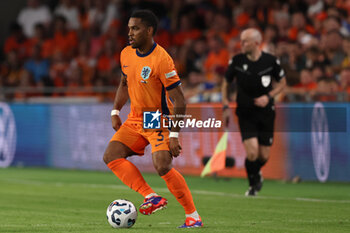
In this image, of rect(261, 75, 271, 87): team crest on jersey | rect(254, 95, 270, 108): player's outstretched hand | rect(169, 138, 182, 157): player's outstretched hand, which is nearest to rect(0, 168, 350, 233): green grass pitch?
rect(169, 138, 182, 157): player's outstretched hand

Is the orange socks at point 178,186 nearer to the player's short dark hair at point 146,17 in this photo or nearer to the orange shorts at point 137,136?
the orange shorts at point 137,136

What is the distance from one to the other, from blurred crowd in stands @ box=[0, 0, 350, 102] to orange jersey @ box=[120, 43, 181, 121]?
6.90m

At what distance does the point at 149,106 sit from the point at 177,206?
2842 mm

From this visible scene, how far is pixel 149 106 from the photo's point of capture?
27.2ft

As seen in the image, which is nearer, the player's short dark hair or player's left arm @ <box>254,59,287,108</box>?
the player's short dark hair

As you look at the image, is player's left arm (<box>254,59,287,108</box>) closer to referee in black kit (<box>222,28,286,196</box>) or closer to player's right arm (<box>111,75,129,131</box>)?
referee in black kit (<box>222,28,286,196</box>)

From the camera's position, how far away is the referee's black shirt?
12195 millimetres

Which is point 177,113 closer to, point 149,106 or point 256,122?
point 149,106

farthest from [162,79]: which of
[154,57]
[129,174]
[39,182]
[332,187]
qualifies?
[39,182]

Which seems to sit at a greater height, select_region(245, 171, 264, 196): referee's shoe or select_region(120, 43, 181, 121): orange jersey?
select_region(120, 43, 181, 121): orange jersey

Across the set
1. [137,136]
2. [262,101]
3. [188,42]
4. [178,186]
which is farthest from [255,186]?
[188,42]

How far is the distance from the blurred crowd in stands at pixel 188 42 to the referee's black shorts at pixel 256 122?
2672mm

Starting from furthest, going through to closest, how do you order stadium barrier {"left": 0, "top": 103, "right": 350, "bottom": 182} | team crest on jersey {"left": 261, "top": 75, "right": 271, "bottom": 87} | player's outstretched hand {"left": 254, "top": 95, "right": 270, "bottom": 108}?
1. stadium barrier {"left": 0, "top": 103, "right": 350, "bottom": 182}
2. team crest on jersey {"left": 261, "top": 75, "right": 271, "bottom": 87}
3. player's outstretched hand {"left": 254, "top": 95, "right": 270, "bottom": 108}

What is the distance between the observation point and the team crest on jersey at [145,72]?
26.8 feet
